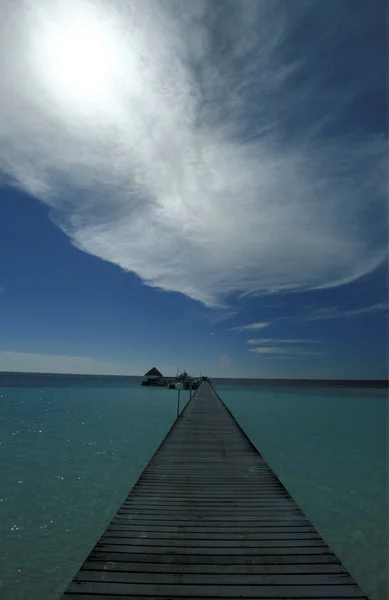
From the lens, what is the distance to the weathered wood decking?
3.62 metres

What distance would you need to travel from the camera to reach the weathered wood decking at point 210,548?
362cm

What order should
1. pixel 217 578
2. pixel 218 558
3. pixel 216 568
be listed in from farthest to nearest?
pixel 218 558, pixel 216 568, pixel 217 578

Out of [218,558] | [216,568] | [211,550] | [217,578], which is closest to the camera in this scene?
[217,578]

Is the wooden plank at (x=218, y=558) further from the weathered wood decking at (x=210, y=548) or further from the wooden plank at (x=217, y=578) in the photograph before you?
the wooden plank at (x=217, y=578)

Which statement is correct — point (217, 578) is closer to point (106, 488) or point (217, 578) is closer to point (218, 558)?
point (218, 558)

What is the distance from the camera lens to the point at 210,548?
4.48 meters

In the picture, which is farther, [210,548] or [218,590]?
[210,548]

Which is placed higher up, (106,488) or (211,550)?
(211,550)

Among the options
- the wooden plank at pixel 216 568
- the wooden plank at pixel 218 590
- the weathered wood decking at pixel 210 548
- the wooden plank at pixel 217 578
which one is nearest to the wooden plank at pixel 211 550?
the weathered wood decking at pixel 210 548

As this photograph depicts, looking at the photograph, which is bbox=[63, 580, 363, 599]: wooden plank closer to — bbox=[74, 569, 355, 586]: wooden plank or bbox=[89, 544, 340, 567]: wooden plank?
bbox=[74, 569, 355, 586]: wooden plank

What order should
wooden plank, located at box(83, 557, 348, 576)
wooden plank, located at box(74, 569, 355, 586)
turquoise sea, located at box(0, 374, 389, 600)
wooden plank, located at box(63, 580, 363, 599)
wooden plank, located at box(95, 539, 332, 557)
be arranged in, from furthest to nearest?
turquoise sea, located at box(0, 374, 389, 600)
wooden plank, located at box(95, 539, 332, 557)
wooden plank, located at box(83, 557, 348, 576)
wooden plank, located at box(74, 569, 355, 586)
wooden plank, located at box(63, 580, 363, 599)

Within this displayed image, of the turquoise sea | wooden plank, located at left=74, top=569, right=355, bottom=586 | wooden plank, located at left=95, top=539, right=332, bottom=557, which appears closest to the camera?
wooden plank, located at left=74, top=569, right=355, bottom=586

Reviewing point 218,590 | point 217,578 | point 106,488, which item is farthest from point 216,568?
point 106,488

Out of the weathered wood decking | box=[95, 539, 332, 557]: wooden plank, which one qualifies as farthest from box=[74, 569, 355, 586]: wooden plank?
box=[95, 539, 332, 557]: wooden plank
